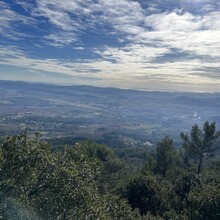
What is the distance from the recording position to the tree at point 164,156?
170ft

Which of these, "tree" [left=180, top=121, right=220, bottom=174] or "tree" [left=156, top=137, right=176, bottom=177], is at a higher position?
"tree" [left=180, top=121, right=220, bottom=174]

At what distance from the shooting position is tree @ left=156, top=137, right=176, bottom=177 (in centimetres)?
5184

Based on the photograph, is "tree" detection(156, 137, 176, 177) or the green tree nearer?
the green tree

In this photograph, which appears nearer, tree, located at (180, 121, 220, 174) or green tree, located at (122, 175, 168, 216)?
green tree, located at (122, 175, 168, 216)

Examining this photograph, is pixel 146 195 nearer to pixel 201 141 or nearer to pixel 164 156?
pixel 164 156

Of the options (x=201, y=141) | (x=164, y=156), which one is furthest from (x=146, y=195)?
(x=201, y=141)

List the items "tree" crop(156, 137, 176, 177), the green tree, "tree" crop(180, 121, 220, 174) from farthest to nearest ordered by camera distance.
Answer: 1. "tree" crop(156, 137, 176, 177)
2. "tree" crop(180, 121, 220, 174)
3. the green tree

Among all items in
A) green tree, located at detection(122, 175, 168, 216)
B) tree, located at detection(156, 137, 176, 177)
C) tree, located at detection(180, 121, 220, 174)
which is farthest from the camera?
tree, located at detection(156, 137, 176, 177)

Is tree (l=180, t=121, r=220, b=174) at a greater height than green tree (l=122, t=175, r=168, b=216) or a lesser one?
greater

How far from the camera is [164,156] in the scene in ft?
170

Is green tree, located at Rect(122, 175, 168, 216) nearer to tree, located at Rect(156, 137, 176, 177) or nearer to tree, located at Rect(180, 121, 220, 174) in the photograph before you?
tree, located at Rect(156, 137, 176, 177)

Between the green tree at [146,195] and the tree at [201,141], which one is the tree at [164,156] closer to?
the tree at [201,141]

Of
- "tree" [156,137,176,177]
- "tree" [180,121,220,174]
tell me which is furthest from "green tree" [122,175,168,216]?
"tree" [180,121,220,174]

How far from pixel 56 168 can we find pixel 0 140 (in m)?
3.63
